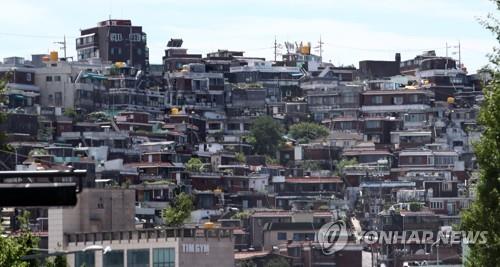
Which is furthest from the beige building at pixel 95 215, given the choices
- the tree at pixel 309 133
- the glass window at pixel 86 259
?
the tree at pixel 309 133

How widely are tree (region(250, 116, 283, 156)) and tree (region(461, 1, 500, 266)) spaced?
5684 inches

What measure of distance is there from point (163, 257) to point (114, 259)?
81.3 inches

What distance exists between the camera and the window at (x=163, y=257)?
3438 inches

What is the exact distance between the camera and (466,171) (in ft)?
592

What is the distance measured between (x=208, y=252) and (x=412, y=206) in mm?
73241

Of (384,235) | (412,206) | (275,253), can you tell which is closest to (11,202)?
(384,235)

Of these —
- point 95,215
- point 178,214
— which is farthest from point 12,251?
point 178,214

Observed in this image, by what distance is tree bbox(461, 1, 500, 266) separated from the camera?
45375mm

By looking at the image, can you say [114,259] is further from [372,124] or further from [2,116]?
[372,124]

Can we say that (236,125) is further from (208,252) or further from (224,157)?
(208,252)

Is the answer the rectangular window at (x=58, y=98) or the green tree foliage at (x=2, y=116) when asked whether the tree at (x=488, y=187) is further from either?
the rectangular window at (x=58, y=98)

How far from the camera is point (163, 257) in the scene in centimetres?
8775

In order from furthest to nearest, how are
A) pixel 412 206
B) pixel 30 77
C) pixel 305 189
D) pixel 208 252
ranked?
pixel 30 77
pixel 305 189
pixel 412 206
pixel 208 252

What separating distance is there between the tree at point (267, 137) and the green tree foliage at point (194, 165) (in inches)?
651
